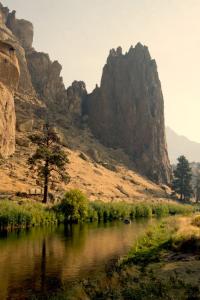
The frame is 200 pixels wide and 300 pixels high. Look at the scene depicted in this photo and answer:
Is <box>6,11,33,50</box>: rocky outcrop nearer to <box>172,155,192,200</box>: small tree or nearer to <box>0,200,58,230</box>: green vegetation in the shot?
<box>172,155,192,200</box>: small tree

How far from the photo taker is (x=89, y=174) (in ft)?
347

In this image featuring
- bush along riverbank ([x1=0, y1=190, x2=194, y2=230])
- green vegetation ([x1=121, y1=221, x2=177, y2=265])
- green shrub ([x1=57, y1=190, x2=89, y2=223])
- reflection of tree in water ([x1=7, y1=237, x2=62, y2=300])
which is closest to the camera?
reflection of tree in water ([x1=7, y1=237, x2=62, y2=300])

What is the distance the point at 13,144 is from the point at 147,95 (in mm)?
70572

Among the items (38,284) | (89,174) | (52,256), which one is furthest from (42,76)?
(38,284)

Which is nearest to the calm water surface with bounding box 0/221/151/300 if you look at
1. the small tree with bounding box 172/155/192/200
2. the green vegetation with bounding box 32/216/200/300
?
the green vegetation with bounding box 32/216/200/300

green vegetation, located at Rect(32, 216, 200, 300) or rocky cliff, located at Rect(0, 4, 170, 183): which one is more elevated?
rocky cliff, located at Rect(0, 4, 170, 183)

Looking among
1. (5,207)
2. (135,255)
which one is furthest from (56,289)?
(5,207)

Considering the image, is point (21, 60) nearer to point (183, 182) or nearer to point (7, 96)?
point (7, 96)

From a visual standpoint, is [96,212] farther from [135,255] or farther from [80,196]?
[135,255]

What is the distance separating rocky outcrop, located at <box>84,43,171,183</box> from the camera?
473 ft

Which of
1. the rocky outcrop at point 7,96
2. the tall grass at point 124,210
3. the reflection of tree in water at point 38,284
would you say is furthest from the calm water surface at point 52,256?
the rocky outcrop at point 7,96

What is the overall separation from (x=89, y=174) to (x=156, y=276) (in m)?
Result: 84.2

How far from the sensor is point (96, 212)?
7025 centimetres

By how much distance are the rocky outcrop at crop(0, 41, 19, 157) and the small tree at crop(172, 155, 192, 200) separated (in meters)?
61.4
